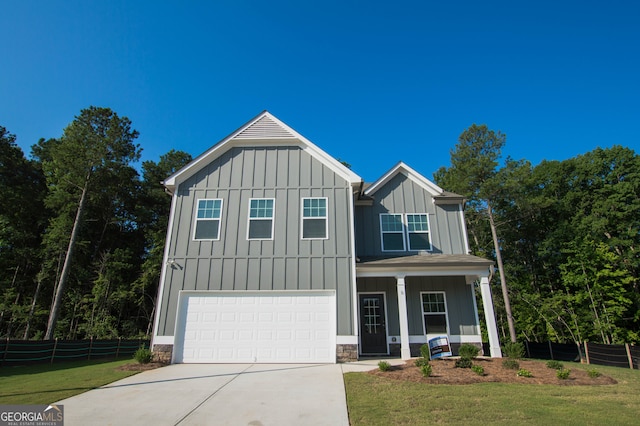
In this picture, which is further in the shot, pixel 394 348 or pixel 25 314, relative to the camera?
pixel 25 314

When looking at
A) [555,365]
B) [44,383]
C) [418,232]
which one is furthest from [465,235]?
[44,383]

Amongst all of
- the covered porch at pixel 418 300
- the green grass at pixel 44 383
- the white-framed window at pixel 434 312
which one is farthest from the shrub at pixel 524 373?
the green grass at pixel 44 383

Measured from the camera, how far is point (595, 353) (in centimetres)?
1248

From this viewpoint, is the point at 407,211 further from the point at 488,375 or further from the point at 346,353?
the point at 488,375

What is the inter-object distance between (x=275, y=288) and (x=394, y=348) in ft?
15.4

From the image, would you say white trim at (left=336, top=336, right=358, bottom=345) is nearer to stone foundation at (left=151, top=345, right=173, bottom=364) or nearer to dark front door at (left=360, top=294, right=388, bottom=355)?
dark front door at (left=360, top=294, right=388, bottom=355)

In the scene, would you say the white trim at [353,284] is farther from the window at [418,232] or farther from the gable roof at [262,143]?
the window at [418,232]

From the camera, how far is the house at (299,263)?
394 inches

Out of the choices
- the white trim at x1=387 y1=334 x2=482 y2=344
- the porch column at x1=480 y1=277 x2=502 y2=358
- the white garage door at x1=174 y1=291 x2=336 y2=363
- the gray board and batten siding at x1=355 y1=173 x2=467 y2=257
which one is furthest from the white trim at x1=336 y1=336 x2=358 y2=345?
the porch column at x1=480 y1=277 x2=502 y2=358

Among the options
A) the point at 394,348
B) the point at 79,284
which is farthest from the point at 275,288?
the point at 79,284

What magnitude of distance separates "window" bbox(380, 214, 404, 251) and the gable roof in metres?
2.25

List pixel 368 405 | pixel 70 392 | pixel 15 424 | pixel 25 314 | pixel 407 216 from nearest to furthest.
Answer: pixel 15 424, pixel 368 405, pixel 70 392, pixel 407 216, pixel 25 314

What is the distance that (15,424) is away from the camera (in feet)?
14.6

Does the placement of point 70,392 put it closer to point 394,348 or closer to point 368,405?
point 368,405
